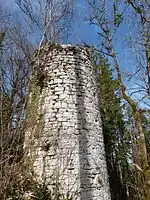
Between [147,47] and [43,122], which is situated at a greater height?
[147,47]

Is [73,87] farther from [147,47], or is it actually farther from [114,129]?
[114,129]

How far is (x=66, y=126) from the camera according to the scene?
6703 millimetres

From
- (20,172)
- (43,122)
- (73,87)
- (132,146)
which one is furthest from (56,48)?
(132,146)

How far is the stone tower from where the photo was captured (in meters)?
6.33

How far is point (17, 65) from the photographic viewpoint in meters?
9.73

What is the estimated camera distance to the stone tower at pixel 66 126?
20.8 ft

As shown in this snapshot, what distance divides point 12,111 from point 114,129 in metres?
9.64

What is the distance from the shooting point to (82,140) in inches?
264

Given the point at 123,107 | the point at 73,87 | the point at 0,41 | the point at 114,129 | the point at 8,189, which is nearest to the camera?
the point at 8,189

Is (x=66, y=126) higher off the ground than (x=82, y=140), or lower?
higher

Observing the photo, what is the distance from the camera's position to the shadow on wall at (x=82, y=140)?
20.7ft

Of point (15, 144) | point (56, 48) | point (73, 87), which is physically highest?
point (56, 48)

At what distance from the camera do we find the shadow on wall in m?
6.30

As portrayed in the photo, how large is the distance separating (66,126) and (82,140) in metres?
0.52
